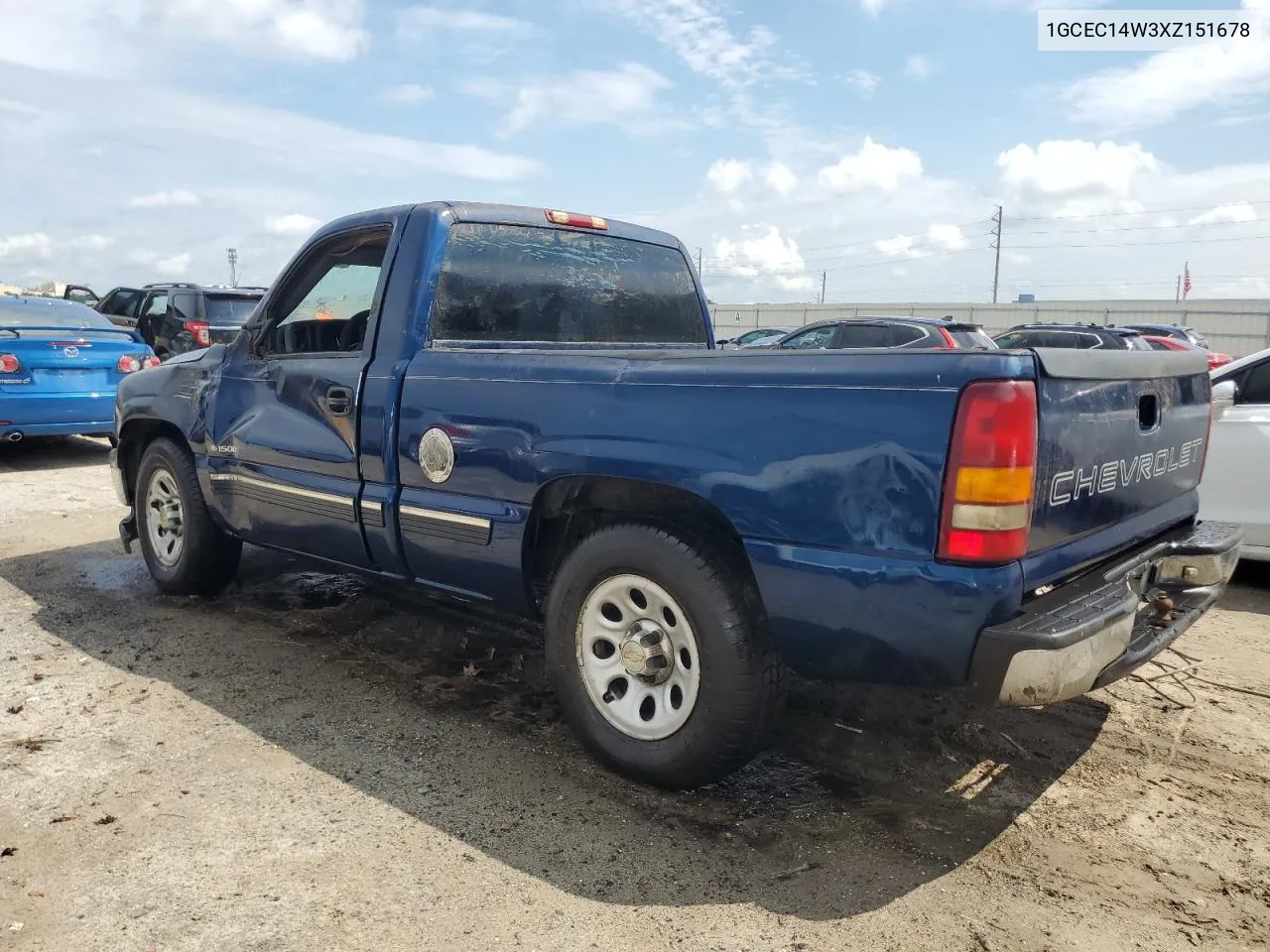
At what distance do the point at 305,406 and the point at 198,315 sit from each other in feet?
35.7

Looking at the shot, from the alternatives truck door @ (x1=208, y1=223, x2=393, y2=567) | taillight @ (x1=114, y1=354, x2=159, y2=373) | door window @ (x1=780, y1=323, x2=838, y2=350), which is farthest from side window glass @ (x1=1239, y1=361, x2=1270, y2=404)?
taillight @ (x1=114, y1=354, x2=159, y2=373)

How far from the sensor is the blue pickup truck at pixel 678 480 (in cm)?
247

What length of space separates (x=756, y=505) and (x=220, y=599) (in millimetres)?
3586

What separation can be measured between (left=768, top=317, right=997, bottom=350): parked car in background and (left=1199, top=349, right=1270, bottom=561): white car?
5506 mm

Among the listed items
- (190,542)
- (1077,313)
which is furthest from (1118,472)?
(1077,313)

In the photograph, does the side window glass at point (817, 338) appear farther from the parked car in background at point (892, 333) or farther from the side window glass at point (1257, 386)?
the side window glass at point (1257, 386)

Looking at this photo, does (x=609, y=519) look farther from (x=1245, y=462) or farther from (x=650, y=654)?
(x=1245, y=462)

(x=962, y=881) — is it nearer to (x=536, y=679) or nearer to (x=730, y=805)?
(x=730, y=805)

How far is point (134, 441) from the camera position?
5.43 m

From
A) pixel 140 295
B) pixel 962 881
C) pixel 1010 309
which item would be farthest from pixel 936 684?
pixel 1010 309

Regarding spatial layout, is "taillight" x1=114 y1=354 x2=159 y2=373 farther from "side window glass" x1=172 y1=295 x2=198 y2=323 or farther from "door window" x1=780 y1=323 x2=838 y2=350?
"door window" x1=780 y1=323 x2=838 y2=350

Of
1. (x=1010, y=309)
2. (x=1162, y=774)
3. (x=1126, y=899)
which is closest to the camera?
(x=1126, y=899)

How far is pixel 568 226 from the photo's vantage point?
435 centimetres

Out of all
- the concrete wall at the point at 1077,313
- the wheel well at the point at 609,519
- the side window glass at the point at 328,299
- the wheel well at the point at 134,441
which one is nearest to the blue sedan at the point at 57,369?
the wheel well at the point at 134,441
